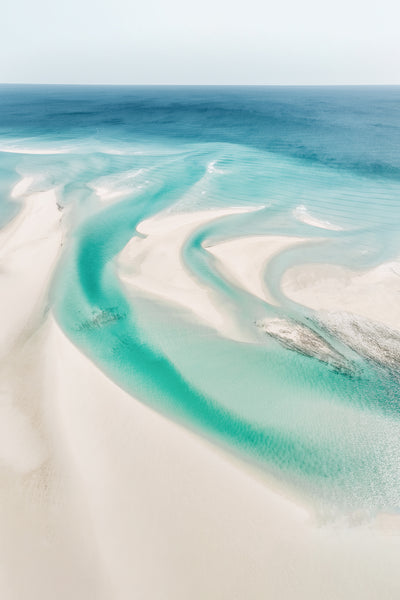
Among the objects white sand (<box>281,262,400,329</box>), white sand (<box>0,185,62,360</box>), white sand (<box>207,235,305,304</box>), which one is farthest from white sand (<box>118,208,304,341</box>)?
white sand (<box>0,185,62,360</box>)

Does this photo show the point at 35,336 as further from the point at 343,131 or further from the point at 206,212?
the point at 343,131

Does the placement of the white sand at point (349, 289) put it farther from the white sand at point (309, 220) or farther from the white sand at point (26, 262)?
the white sand at point (26, 262)

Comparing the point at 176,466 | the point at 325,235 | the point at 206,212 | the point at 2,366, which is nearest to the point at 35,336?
the point at 2,366

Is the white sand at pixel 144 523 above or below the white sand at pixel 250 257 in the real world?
below

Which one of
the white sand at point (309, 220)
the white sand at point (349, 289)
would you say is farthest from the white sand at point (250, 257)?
the white sand at point (309, 220)

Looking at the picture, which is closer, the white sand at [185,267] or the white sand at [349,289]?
the white sand at [349,289]

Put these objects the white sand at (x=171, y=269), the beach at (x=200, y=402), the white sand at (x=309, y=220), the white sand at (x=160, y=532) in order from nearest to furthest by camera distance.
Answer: the white sand at (x=160, y=532) → the beach at (x=200, y=402) → the white sand at (x=171, y=269) → the white sand at (x=309, y=220)

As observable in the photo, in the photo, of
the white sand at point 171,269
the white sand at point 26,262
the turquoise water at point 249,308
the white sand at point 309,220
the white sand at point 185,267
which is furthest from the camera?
the white sand at point 309,220
